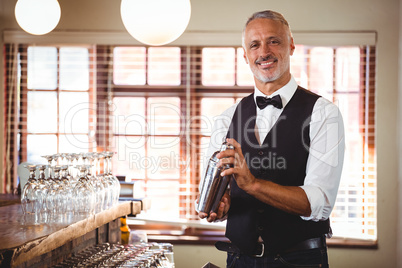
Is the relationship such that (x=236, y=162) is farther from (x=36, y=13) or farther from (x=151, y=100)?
(x=151, y=100)

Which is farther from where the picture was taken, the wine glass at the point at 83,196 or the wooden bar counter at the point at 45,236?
the wine glass at the point at 83,196

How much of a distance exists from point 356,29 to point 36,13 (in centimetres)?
249

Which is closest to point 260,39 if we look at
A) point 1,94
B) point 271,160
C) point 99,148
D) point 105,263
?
point 271,160

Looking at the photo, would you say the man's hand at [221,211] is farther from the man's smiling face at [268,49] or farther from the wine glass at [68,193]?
the wine glass at [68,193]

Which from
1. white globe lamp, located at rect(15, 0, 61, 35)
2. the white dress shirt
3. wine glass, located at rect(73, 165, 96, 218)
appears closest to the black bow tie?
the white dress shirt

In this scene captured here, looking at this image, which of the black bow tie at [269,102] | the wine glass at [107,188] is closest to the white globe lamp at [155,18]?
the black bow tie at [269,102]

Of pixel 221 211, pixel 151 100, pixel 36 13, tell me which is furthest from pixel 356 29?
pixel 221 211

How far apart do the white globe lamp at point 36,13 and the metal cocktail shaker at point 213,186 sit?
145 centimetres

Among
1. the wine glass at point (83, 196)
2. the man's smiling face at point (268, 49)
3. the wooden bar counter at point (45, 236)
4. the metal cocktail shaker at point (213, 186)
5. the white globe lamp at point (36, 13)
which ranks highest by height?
the white globe lamp at point (36, 13)

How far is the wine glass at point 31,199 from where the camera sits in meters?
1.78

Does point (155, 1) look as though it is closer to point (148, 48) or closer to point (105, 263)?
point (105, 263)

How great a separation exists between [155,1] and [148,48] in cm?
197

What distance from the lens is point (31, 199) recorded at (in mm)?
1789

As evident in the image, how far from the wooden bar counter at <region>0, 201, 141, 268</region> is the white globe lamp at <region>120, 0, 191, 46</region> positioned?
81 centimetres
